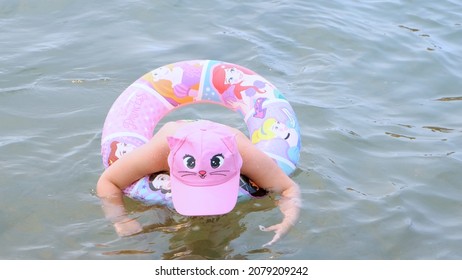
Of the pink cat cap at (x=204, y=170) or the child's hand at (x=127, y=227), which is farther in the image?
the child's hand at (x=127, y=227)

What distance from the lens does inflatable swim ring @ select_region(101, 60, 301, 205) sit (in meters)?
4.28

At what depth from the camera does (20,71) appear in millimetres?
6211

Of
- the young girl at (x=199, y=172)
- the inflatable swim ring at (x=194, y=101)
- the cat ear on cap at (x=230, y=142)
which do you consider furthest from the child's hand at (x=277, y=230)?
the cat ear on cap at (x=230, y=142)

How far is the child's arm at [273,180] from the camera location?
3.93 m

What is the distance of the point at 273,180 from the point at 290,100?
76.5 inches

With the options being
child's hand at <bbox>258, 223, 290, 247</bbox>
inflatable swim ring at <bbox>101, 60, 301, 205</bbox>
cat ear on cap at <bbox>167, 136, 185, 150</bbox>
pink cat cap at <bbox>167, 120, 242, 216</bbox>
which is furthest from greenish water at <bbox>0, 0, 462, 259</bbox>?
cat ear on cap at <bbox>167, 136, 185, 150</bbox>

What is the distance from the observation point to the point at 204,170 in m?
3.60

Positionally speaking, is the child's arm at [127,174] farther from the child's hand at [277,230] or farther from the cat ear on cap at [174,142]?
the child's hand at [277,230]

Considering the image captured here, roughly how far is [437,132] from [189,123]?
254 centimetres

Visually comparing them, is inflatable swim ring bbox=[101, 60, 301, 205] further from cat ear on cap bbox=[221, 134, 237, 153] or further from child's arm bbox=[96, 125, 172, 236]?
cat ear on cap bbox=[221, 134, 237, 153]

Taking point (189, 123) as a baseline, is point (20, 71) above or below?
below

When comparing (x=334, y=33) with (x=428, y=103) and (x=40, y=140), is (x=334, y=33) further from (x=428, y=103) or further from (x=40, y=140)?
(x=40, y=140)

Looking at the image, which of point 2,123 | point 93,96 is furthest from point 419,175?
point 2,123

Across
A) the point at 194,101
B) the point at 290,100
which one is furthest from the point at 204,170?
the point at 290,100
